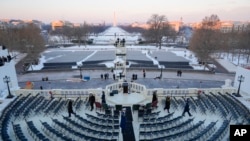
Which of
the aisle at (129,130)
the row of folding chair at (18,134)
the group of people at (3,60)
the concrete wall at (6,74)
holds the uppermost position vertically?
the group of people at (3,60)

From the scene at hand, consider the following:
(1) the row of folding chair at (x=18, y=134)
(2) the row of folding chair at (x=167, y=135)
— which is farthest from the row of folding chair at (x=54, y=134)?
(2) the row of folding chair at (x=167, y=135)

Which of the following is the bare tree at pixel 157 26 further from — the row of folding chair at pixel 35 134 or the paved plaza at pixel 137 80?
the row of folding chair at pixel 35 134

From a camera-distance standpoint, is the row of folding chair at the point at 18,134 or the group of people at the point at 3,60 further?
the group of people at the point at 3,60

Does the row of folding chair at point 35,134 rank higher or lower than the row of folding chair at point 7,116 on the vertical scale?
lower

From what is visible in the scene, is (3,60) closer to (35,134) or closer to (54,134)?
(35,134)

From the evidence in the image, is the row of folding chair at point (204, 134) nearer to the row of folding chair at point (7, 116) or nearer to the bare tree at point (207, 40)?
the row of folding chair at point (7, 116)

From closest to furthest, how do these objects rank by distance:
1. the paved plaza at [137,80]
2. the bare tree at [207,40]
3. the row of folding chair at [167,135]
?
→ the row of folding chair at [167,135] < the paved plaza at [137,80] < the bare tree at [207,40]

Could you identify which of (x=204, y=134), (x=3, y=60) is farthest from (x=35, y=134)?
(x=3, y=60)

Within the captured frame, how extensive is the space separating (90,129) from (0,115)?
7.39 m

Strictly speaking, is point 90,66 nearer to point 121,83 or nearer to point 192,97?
point 121,83

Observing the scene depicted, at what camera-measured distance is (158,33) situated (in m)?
67.0

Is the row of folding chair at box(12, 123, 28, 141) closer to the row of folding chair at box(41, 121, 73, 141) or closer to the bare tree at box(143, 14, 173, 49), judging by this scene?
the row of folding chair at box(41, 121, 73, 141)

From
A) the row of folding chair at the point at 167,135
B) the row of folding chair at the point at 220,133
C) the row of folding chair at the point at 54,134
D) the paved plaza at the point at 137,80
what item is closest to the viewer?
the row of folding chair at the point at 54,134

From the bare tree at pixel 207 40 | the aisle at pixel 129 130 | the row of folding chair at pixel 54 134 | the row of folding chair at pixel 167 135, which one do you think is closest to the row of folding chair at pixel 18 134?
the row of folding chair at pixel 54 134
